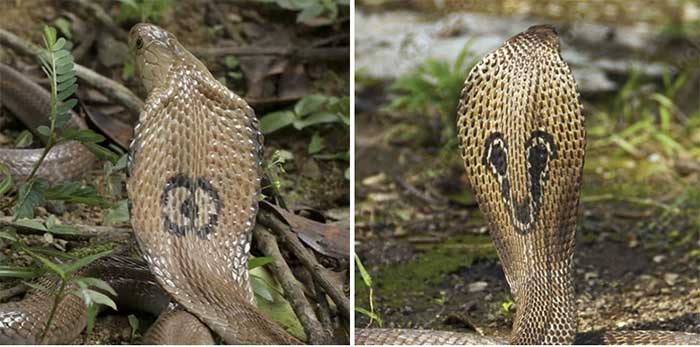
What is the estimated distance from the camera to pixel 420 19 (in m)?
5.62

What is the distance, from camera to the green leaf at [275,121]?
366 centimetres

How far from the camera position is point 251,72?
4.02m

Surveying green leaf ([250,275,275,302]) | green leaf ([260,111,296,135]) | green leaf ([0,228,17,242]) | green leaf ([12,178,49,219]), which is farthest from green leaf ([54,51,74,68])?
green leaf ([260,111,296,135])

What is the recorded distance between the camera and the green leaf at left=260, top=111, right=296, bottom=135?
3.66m

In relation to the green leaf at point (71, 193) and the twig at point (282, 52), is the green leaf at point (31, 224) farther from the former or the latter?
the twig at point (282, 52)

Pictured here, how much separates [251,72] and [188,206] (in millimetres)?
1522

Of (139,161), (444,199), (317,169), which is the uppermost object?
(139,161)

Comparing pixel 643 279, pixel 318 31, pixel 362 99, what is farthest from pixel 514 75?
pixel 362 99

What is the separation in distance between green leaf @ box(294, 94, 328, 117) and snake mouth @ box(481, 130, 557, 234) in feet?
3.97

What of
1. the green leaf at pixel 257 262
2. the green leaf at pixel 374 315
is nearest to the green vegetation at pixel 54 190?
the green leaf at pixel 257 262

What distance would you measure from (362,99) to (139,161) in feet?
8.26

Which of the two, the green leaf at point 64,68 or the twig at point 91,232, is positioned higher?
the green leaf at point 64,68

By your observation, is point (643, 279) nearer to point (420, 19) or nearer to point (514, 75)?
point (514, 75)

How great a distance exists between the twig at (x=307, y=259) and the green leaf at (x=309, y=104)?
67cm
